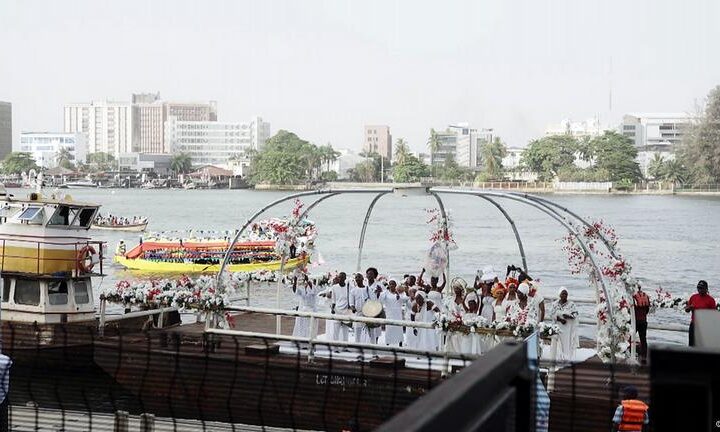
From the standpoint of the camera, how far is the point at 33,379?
1666 cm

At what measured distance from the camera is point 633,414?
10.2 meters

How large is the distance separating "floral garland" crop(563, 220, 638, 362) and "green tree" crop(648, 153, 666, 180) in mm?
167148

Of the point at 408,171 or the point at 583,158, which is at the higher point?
the point at 583,158

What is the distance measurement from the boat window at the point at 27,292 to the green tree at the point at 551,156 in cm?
15869

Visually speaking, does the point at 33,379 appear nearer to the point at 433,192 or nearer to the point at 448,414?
the point at 433,192

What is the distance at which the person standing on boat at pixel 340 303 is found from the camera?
64.5ft

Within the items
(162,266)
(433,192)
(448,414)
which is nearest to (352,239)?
(162,266)

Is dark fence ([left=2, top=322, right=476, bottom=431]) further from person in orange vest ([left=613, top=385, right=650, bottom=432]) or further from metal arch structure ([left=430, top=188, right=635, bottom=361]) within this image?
metal arch structure ([left=430, top=188, right=635, bottom=361])

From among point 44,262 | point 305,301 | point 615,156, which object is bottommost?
point 305,301

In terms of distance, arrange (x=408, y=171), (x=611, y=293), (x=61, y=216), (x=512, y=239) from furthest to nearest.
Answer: (x=408, y=171) < (x=512, y=239) < (x=61, y=216) < (x=611, y=293)

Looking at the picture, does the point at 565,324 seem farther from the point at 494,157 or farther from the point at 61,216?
the point at 494,157

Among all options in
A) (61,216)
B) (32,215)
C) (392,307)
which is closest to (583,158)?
→ (61,216)

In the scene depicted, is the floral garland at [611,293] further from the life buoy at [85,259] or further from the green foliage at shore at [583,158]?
the green foliage at shore at [583,158]

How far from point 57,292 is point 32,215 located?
1731 millimetres
